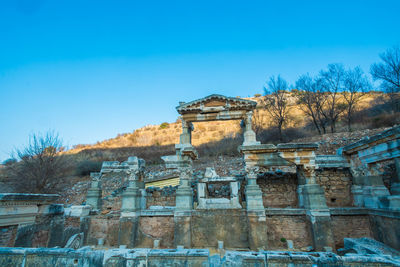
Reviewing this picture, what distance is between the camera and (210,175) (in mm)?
10016

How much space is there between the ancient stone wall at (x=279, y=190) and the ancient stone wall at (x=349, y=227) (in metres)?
2.14

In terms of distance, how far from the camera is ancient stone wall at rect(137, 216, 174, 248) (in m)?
9.43

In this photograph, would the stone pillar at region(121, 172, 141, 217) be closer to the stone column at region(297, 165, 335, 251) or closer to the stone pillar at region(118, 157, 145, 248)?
the stone pillar at region(118, 157, 145, 248)

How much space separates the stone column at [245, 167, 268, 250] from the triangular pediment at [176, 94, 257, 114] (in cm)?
398

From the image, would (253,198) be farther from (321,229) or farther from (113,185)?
(113,185)

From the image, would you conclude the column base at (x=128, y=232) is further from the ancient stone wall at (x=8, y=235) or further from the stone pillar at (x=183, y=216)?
the ancient stone wall at (x=8, y=235)

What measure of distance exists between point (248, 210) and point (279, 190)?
10.6 ft

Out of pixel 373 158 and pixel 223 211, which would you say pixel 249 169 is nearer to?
pixel 223 211

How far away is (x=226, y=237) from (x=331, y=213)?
489cm

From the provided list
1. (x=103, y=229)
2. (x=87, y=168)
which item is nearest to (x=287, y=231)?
(x=103, y=229)

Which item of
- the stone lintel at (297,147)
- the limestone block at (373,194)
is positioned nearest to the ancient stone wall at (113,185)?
the stone lintel at (297,147)

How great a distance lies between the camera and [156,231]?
9609 mm

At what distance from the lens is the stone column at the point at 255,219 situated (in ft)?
27.4

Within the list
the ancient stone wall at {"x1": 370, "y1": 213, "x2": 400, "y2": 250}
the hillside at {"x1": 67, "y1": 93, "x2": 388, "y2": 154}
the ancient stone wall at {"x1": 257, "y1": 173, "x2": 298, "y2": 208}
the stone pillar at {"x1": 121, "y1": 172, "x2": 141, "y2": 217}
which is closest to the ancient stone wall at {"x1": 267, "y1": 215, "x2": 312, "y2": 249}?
the ancient stone wall at {"x1": 257, "y1": 173, "x2": 298, "y2": 208}
